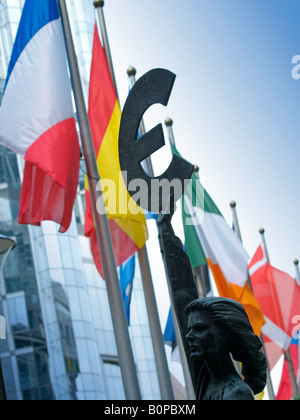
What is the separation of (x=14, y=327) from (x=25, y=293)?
160 centimetres

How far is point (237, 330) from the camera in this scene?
3.82m

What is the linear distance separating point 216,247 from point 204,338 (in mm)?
11868

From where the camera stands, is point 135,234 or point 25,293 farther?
point 25,293

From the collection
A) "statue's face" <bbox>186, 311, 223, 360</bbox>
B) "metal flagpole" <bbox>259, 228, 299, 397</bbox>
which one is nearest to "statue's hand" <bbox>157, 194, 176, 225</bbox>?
"statue's face" <bbox>186, 311, 223, 360</bbox>

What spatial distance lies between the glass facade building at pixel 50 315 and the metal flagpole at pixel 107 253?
20.2 m

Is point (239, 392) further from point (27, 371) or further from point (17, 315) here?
point (17, 315)

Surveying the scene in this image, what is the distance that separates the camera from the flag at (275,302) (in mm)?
19875

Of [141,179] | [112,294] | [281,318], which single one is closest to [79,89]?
[112,294]

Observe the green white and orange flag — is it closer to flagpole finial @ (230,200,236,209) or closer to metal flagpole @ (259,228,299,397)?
flagpole finial @ (230,200,236,209)

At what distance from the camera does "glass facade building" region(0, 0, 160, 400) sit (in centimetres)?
3200

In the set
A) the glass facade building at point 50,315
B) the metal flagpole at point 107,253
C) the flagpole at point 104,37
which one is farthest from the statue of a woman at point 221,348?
the glass facade building at point 50,315

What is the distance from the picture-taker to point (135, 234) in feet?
38.7

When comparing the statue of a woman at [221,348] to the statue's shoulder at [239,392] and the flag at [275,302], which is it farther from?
the flag at [275,302]

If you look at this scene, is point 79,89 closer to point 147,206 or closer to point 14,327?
point 147,206
